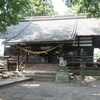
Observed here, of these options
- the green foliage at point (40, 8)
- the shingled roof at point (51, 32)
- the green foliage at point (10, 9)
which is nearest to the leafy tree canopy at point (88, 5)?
the shingled roof at point (51, 32)

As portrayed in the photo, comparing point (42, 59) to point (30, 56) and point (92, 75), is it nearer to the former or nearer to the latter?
point (30, 56)

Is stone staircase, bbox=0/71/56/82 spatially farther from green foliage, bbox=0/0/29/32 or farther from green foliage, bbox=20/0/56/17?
green foliage, bbox=20/0/56/17

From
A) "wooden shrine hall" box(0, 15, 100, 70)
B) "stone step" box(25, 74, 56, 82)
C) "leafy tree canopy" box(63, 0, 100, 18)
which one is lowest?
"stone step" box(25, 74, 56, 82)

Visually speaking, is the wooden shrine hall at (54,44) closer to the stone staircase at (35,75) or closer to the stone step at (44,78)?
the stone staircase at (35,75)

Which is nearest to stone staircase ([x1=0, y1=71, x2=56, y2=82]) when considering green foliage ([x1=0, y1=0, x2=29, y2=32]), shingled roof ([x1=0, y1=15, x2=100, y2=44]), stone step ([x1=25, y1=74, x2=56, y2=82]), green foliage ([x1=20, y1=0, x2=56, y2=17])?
stone step ([x1=25, y1=74, x2=56, y2=82])

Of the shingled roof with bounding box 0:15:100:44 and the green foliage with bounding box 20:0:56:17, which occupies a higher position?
the green foliage with bounding box 20:0:56:17

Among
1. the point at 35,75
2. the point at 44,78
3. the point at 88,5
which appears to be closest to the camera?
the point at 88,5

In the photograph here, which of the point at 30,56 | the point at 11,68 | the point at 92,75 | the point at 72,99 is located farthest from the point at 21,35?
the point at 72,99

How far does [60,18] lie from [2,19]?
12.0 m

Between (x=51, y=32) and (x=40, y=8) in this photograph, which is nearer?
(x=51, y=32)

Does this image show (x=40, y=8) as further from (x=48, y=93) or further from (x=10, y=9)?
(x=48, y=93)

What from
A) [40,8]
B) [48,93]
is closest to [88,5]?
[48,93]

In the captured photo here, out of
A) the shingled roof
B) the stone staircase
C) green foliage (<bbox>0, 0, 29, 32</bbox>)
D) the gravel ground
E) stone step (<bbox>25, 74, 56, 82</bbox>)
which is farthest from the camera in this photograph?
the shingled roof

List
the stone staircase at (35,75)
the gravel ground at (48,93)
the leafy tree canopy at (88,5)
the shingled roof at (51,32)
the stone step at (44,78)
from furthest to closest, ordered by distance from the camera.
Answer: the shingled roof at (51,32) < the stone staircase at (35,75) < the stone step at (44,78) < the leafy tree canopy at (88,5) < the gravel ground at (48,93)
